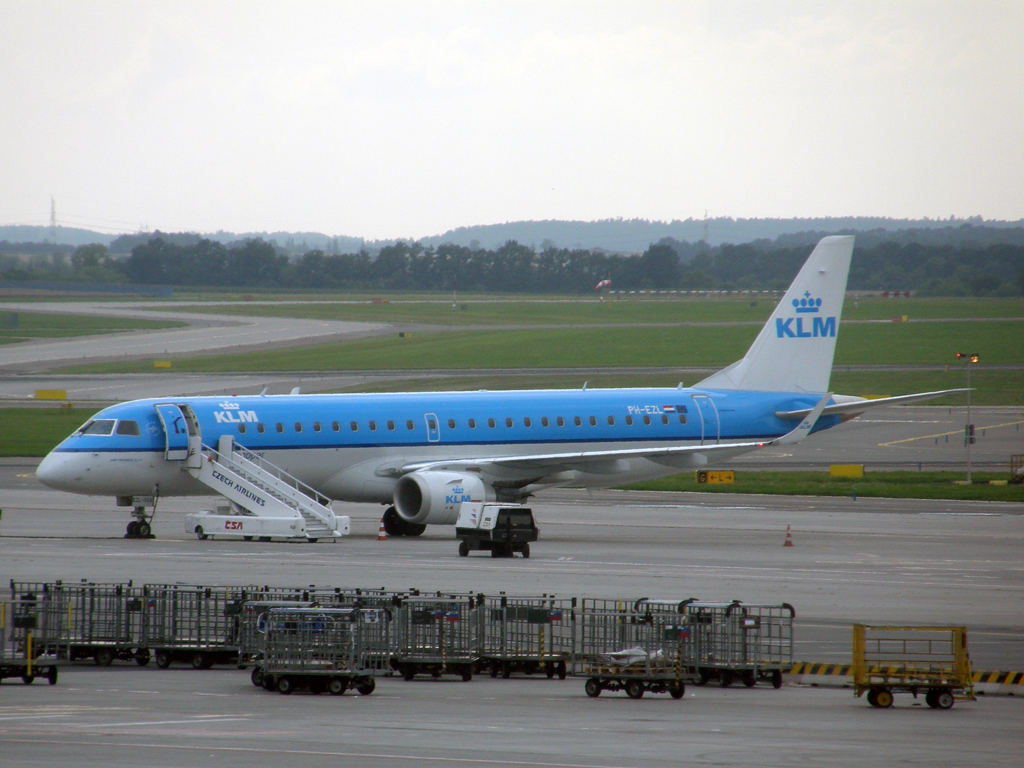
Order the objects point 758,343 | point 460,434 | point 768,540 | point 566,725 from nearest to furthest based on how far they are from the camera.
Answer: point 566,725, point 768,540, point 460,434, point 758,343

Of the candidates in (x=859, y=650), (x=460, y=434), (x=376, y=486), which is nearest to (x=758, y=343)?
(x=460, y=434)

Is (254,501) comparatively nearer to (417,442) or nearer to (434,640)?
(417,442)

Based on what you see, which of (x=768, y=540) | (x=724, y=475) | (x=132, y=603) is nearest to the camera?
(x=132, y=603)

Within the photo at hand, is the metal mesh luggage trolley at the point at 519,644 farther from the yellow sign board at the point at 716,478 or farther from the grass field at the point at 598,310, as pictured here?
the grass field at the point at 598,310

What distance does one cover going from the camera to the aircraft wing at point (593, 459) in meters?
40.7

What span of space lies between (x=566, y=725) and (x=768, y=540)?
81.6 feet

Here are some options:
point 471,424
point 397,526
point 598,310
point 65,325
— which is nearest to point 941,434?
point 471,424

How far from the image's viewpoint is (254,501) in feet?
126

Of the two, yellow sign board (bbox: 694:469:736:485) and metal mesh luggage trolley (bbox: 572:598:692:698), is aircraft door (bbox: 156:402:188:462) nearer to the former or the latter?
metal mesh luggage trolley (bbox: 572:598:692:698)

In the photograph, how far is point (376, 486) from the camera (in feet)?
135

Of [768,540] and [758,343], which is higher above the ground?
[758,343]

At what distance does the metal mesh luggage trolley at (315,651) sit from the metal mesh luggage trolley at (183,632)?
6.24 feet

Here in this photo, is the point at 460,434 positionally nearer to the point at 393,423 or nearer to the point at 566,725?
the point at 393,423

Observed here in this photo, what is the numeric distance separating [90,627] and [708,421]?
2812cm
